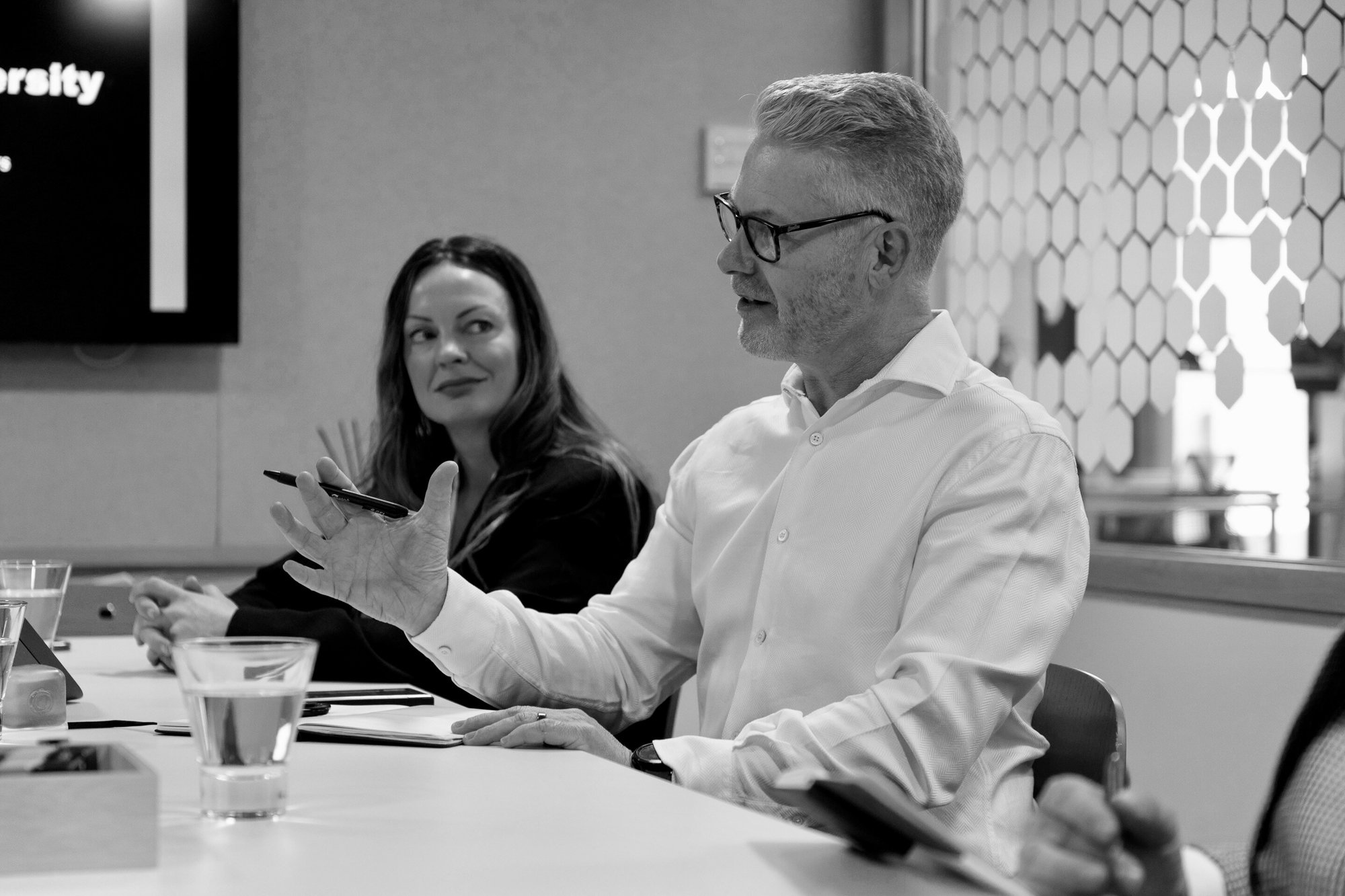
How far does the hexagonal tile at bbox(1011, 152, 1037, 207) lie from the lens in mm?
3500

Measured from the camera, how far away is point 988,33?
370 centimetres

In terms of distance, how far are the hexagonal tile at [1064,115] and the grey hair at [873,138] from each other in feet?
5.68

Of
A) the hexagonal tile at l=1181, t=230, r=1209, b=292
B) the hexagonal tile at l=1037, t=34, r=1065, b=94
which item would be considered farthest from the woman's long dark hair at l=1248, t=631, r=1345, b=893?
the hexagonal tile at l=1037, t=34, r=1065, b=94

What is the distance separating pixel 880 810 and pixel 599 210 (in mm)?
3128

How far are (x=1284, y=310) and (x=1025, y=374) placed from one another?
720mm

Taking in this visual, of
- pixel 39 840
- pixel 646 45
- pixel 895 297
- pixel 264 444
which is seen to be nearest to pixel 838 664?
pixel 895 297

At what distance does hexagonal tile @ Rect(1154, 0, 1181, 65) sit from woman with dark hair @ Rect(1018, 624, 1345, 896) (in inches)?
92.1

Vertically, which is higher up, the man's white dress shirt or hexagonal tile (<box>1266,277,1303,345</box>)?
hexagonal tile (<box>1266,277,1303,345</box>)

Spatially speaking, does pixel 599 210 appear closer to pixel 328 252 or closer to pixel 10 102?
pixel 328 252

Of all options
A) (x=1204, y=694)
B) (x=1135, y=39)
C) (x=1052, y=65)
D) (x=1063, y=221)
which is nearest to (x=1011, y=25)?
(x=1052, y=65)

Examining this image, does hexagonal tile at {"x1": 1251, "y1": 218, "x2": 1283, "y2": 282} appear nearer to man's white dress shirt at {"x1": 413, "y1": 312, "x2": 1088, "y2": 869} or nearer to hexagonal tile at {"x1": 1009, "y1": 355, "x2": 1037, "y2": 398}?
hexagonal tile at {"x1": 1009, "y1": 355, "x2": 1037, "y2": 398}

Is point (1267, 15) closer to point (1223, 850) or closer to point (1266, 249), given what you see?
point (1266, 249)

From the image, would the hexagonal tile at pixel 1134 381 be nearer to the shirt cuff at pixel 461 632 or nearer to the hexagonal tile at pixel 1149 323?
the hexagonal tile at pixel 1149 323

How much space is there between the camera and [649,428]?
393 cm
